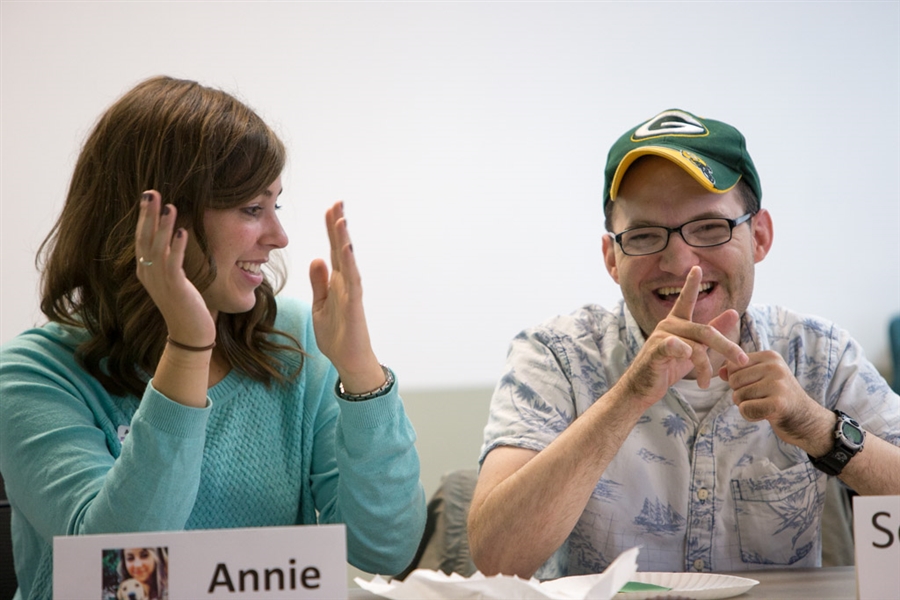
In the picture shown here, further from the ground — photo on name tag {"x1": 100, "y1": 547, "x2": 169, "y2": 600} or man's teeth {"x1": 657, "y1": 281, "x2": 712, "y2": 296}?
man's teeth {"x1": 657, "y1": 281, "x2": 712, "y2": 296}

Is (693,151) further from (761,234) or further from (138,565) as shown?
(138,565)

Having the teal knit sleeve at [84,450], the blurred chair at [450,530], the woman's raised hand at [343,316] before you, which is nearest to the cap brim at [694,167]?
the woman's raised hand at [343,316]

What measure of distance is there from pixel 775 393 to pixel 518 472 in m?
0.38

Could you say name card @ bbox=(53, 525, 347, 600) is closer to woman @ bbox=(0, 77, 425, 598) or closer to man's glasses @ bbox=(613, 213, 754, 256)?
woman @ bbox=(0, 77, 425, 598)

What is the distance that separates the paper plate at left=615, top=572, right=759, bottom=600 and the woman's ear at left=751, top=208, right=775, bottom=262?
2.10 feet


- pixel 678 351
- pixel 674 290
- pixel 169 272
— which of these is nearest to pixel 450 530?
pixel 674 290

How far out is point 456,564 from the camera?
2.12m

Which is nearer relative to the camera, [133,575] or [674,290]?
[133,575]

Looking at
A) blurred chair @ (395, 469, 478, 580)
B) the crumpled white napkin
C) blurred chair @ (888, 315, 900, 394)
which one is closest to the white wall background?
blurred chair @ (888, 315, 900, 394)

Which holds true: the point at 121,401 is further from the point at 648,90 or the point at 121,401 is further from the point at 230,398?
the point at 648,90

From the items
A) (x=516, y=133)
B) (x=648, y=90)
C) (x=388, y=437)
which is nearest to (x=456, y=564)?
(x=388, y=437)

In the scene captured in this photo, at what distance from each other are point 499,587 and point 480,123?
1.85m

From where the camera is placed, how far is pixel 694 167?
141cm

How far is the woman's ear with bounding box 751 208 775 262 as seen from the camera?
5.11 feet
